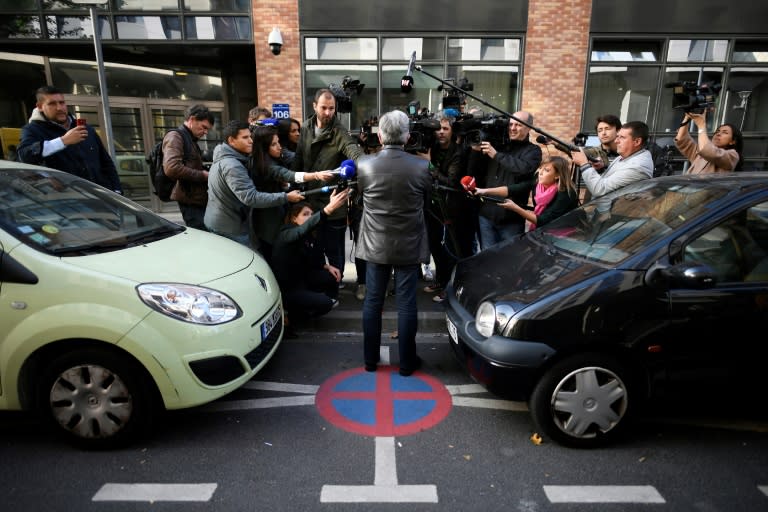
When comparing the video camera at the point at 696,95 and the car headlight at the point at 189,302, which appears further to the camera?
the video camera at the point at 696,95

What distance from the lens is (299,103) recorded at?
916cm

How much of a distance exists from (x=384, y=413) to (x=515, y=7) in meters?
8.57

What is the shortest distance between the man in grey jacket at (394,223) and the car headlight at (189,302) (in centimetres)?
104

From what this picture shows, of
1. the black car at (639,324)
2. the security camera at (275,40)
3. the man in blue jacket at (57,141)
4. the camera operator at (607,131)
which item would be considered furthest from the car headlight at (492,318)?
the security camera at (275,40)

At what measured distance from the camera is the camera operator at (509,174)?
4344 mm

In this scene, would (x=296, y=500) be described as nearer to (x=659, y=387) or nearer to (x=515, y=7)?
(x=659, y=387)

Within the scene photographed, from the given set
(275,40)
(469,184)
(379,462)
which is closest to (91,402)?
(379,462)

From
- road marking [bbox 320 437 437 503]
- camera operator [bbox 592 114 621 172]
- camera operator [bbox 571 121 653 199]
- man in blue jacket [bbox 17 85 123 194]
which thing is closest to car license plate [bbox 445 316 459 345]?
road marking [bbox 320 437 437 503]

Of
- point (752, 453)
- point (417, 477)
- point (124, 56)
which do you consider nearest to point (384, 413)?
point (417, 477)

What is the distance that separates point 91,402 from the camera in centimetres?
249

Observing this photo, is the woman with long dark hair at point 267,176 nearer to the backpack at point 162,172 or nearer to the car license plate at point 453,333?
the backpack at point 162,172

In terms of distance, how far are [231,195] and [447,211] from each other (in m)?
2.21

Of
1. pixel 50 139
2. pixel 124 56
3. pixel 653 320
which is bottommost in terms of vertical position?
pixel 653 320

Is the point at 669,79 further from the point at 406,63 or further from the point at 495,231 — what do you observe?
the point at 495,231
